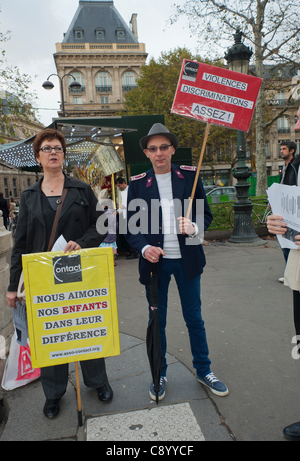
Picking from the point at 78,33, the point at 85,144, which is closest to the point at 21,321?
the point at 85,144

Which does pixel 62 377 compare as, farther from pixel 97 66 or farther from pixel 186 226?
pixel 97 66

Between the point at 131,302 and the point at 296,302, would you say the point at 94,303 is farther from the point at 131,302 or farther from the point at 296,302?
the point at 131,302

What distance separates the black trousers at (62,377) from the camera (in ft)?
8.19

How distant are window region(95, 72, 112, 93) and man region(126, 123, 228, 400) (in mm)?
51456

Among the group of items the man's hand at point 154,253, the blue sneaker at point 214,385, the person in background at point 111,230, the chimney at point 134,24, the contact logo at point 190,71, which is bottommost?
the blue sneaker at point 214,385

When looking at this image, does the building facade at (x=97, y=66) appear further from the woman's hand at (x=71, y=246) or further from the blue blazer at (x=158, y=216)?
the woman's hand at (x=71, y=246)

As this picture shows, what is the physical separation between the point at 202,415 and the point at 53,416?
3.68 ft

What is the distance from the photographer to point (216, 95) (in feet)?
8.77

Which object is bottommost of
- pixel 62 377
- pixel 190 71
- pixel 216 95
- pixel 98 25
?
pixel 62 377

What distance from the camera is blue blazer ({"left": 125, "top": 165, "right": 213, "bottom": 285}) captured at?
259 cm

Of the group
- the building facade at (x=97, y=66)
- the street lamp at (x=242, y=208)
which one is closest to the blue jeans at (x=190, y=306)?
the street lamp at (x=242, y=208)

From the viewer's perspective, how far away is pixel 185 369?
3.01 metres

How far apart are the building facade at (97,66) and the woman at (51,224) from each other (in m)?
47.7

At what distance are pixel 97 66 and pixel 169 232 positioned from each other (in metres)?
52.9
